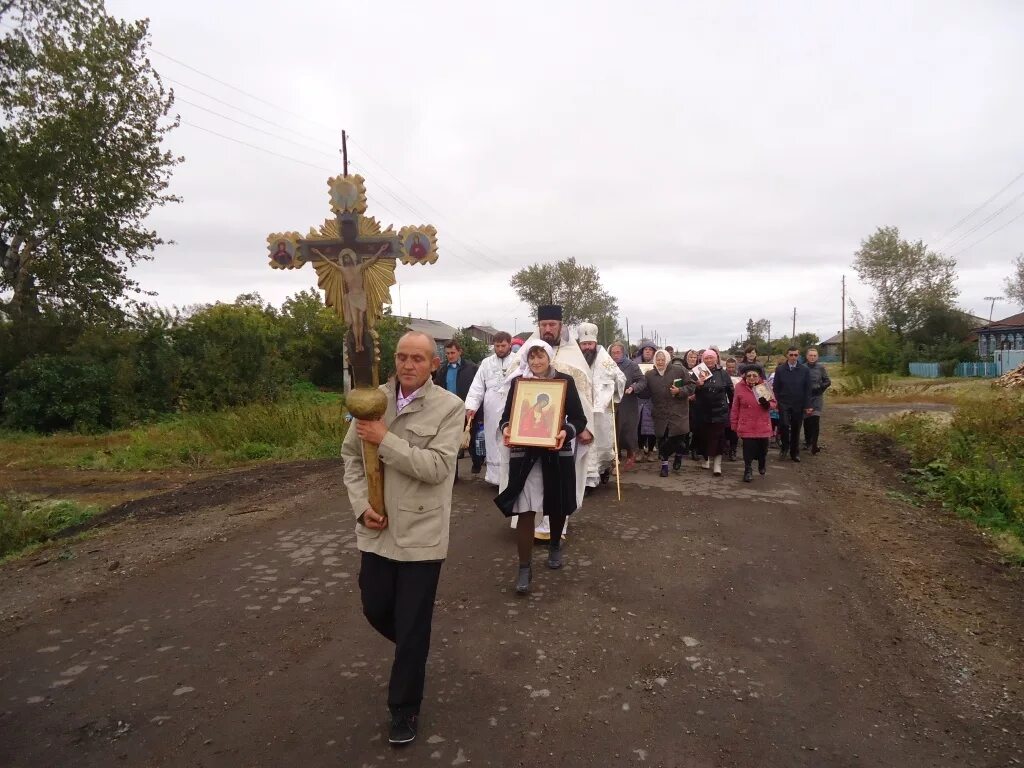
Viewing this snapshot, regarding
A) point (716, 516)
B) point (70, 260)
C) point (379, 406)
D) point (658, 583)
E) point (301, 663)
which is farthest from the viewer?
point (70, 260)

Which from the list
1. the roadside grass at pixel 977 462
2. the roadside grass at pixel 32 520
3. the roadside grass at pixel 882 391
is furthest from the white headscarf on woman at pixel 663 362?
the roadside grass at pixel 882 391

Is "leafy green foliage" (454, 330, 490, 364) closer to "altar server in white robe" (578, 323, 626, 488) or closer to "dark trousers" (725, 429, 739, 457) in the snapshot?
"dark trousers" (725, 429, 739, 457)

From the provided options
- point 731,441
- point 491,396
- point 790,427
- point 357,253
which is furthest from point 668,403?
point 357,253

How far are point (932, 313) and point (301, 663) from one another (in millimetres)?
49105

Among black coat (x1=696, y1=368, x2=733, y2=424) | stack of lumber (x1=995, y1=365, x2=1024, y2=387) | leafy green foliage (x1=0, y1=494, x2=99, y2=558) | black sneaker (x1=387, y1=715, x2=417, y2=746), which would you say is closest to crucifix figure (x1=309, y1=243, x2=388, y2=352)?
black sneaker (x1=387, y1=715, x2=417, y2=746)

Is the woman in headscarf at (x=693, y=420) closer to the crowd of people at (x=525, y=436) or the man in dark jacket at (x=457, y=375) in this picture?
the crowd of people at (x=525, y=436)

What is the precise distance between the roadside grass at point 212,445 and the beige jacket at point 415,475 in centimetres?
911

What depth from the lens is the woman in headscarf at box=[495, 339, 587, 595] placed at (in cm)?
490

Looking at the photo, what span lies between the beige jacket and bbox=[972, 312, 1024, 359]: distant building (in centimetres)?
5126

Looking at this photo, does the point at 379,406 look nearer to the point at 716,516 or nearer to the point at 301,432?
the point at 716,516

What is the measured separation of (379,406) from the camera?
9.62ft

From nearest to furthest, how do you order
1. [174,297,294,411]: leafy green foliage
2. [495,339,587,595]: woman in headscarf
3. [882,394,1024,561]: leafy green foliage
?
1. [495,339,587,595]: woman in headscarf
2. [882,394,1024,561]: leafy green foliage
3. [174,297,294,411]: leafy green foliage

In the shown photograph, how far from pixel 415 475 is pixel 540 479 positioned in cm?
224

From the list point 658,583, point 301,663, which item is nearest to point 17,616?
point 301,663
